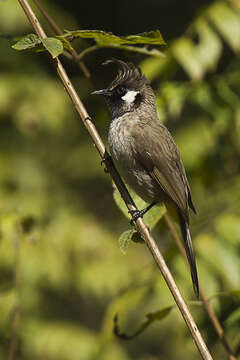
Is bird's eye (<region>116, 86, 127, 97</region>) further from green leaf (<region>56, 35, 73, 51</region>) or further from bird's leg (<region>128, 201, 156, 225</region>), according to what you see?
green leaf (<region>56, 35, 73, 51</region>)

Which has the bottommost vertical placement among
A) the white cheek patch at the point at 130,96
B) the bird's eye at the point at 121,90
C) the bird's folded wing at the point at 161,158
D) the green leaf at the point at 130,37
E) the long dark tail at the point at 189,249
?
the long dark tail at the point at 189,249

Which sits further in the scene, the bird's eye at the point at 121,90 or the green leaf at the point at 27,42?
the bird's eye at the point at 121,90

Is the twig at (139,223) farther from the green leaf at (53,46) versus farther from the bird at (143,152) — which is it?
the bird at (143,152)

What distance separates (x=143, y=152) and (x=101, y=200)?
149 inches

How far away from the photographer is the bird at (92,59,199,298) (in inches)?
113

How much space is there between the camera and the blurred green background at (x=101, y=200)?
2.75 meters

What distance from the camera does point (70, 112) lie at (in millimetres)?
5996

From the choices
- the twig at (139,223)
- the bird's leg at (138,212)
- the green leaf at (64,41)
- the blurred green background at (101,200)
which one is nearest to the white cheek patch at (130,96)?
the blurred green background at (101,200)

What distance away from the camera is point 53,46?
1693mm

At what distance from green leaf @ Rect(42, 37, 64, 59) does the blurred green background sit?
0.32 meters

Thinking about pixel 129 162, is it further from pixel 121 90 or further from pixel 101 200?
pixel 101 200

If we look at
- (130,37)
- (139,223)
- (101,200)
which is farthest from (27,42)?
(101,200)

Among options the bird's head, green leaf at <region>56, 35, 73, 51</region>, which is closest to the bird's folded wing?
the bird's head

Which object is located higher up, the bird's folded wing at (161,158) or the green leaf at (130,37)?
the green leaf at (130,37)
